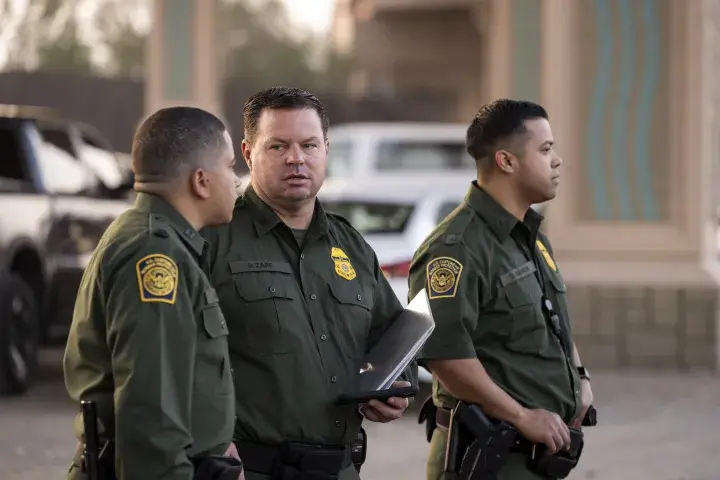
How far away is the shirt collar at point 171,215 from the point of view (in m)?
3.08

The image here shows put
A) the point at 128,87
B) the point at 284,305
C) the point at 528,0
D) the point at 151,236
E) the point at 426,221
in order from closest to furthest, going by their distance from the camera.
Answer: the point at 151,236 → the point at 284,305 → the point at 426,221 → the point at 528,0 → the point at 128,87

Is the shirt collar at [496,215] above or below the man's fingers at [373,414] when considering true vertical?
above

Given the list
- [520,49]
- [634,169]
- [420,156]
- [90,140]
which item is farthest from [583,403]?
[520,49]

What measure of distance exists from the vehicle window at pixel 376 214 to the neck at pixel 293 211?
5.98 m

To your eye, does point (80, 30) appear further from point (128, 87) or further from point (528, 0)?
point (528, 0)

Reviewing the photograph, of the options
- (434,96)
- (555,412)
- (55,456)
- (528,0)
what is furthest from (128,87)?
(555,412)

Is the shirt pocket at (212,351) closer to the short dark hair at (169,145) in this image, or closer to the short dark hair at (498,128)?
the short dark hair at (169,145)

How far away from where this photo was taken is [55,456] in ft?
26.6

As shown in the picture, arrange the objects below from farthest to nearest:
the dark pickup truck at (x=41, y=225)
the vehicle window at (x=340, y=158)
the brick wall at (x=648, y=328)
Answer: the vehicle window at (x=340, y=158) → the brick wall at (x=648, y=328) → the dark pickup truck at (x=41, y=225)

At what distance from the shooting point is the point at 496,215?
4.26 meters

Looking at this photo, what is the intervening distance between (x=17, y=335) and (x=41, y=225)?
0.90 m

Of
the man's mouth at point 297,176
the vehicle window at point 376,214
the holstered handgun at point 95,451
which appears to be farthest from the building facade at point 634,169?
the holstered handgun at point 95,451

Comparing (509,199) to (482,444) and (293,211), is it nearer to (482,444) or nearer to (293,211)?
(482,444)

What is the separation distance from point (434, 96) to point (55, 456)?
1023 inches
